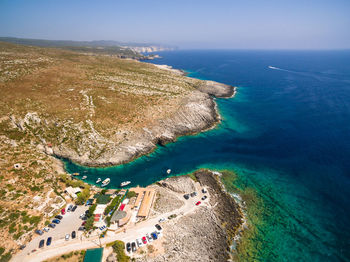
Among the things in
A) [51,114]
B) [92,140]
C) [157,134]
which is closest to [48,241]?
[92,140]

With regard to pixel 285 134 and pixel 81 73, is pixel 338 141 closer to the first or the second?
pixel 285 134

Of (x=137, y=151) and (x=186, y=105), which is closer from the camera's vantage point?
(x=137, y=151)

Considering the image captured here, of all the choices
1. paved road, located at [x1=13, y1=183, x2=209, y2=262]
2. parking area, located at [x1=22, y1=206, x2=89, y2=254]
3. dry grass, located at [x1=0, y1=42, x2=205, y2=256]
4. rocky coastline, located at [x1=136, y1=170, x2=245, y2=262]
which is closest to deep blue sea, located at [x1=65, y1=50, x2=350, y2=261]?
rocky coastline, located at [x1=136, y1=170, x2=245, y2=262]

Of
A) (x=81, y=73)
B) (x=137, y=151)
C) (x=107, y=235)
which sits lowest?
(x=107, y=235)

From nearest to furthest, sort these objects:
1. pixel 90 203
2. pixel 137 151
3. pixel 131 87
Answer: pixel 90 203 → pixel 137 151 → pixel 131 87

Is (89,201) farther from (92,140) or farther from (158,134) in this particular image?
(158,134)

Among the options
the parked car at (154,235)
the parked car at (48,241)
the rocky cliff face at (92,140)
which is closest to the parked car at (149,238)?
the parked car at (154,235)

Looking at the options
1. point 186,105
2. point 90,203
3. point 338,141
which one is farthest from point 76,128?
point 338,141
